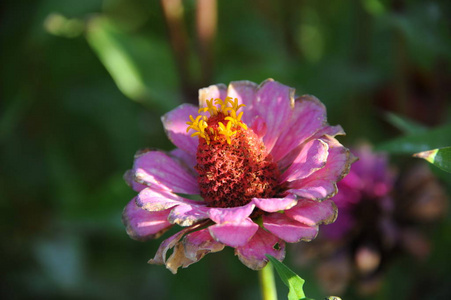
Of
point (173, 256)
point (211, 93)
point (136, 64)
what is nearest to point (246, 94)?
point (211, 93)

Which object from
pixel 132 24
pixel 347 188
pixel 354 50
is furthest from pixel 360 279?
pixel 132 24

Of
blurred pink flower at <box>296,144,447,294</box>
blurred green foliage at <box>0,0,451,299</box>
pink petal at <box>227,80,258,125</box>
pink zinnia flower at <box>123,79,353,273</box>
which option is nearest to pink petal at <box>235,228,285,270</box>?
pink zinnia flower at <box>123,79,353,273</box>

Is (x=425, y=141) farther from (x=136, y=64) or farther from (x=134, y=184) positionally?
(x=136, y=64)

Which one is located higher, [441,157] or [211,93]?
[211,93]

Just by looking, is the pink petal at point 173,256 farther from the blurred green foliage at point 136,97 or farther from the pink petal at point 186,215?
the blurred green foliage at point 136,97

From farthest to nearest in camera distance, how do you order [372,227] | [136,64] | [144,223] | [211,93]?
[136,64] → [372,227] → [211,93] → [144,223]

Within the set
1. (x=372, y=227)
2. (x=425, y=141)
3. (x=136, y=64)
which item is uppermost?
(x=136, y=64)

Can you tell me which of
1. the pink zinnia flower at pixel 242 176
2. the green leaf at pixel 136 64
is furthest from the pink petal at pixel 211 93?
the green leaf at pixel 136 64
